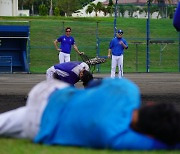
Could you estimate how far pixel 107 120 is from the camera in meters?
7.11

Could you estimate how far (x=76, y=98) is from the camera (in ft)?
24.6

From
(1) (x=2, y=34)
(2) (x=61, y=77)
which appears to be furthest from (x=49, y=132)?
(1) (x=2, y=34)

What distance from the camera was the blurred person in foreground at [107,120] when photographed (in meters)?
7.04

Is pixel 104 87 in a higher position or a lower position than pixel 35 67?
higher

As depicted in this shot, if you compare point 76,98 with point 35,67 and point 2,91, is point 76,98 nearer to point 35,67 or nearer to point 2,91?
point 2,91

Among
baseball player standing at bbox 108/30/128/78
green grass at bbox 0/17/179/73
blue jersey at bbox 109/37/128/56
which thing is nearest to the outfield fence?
green grass at bbox 0/17/179/73

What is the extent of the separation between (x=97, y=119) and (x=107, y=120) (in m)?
0.11

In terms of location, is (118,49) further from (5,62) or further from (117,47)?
(5,62)

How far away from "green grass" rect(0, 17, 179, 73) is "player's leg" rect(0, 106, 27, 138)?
1025 inches

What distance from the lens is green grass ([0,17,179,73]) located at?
37281mm

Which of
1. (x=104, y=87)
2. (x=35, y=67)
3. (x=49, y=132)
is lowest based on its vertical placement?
(x=35, y=67)

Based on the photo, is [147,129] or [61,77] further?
[61,77]

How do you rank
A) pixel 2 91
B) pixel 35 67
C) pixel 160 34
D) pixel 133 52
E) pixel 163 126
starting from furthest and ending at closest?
pixel 160 34 < pixel 133 52 < pixel 35 67 < pixel 2 91 < pixel 163 126

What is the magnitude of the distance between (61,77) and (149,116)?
8288mm
